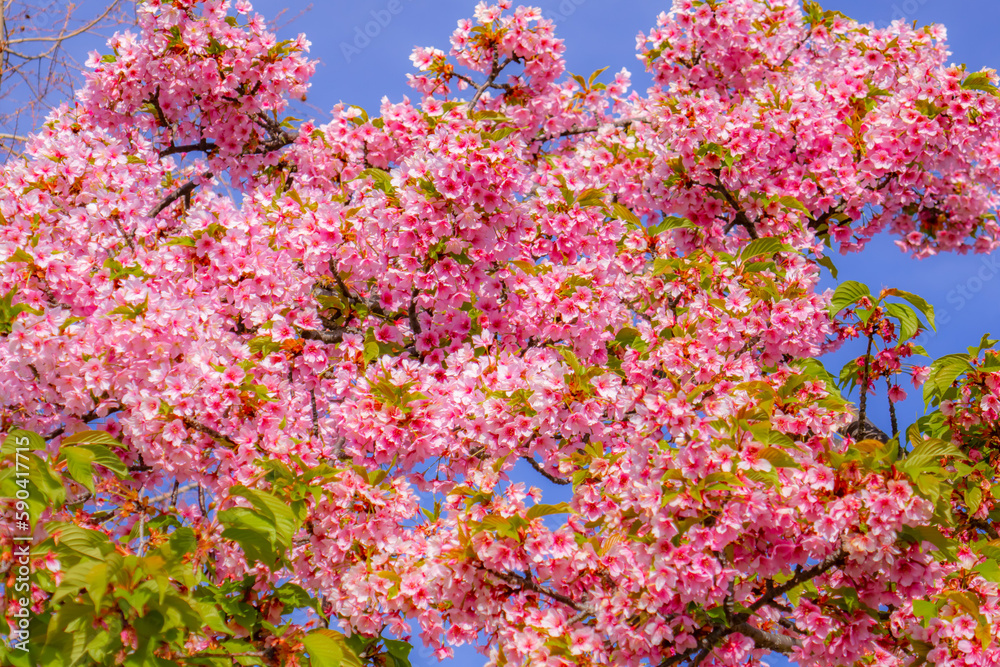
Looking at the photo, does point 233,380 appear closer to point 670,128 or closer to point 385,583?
point 385,583

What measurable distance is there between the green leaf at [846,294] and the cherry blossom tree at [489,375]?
0.04 metres

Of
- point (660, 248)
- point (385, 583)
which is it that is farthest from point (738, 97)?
point (385, 583)

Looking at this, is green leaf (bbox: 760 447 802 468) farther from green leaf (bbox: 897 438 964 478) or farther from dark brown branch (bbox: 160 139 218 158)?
dark brown branch (bbox: 160 139 218 158)

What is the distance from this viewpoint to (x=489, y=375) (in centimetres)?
501

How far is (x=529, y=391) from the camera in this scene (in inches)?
188

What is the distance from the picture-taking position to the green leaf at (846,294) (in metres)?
5.81

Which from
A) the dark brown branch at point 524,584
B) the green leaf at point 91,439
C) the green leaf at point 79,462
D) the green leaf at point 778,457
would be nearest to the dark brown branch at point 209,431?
the green leaf at point 91,439

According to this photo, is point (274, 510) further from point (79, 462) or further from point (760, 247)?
point (760, 247)

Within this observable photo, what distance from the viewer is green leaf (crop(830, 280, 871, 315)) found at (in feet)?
19.1

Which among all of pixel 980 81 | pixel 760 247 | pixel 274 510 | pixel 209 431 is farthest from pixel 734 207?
pixel 274 510

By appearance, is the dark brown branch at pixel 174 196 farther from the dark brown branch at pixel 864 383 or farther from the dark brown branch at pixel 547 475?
the dark brown branch at pixel 864 383

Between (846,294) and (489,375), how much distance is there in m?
2.90

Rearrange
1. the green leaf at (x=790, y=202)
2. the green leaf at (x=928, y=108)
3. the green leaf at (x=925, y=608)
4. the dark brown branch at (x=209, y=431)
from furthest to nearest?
the green leaf at (x=928, y=108), the green leaf at (x=790, y=202), the dark brown branch at (x=209, y=431), the green leaf at (x=925, y=608)

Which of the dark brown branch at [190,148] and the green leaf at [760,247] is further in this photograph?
the dark brown branch at [190,148]
